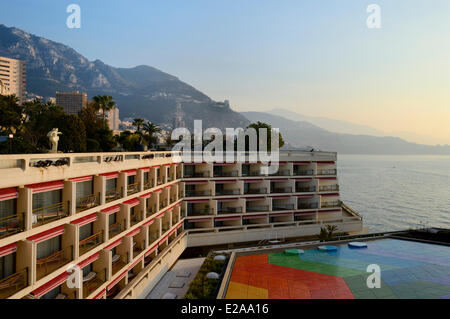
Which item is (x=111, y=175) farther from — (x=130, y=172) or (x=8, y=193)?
(x=8, y=193)

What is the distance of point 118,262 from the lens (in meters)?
21.9

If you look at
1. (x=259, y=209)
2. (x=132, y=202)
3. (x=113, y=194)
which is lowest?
(x=259, y=209)

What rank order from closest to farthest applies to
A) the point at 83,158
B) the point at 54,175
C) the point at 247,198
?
1. the point at 54,175
2. the point at 83,158
3. the point at 247,198

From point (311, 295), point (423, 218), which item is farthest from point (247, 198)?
point (423, 218)

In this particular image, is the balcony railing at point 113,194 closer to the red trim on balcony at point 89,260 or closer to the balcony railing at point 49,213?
the red trim on balcony at point 89,260

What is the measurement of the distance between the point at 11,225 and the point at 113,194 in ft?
28.5

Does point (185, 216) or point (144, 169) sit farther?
point (185, 216)

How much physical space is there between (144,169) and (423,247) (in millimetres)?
27163

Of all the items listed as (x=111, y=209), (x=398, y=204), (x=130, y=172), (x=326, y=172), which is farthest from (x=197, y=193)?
(x=398, y=204)

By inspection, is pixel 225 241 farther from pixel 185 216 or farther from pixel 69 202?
pixel 69 202

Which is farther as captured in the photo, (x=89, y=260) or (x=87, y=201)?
(x=87, y=201)

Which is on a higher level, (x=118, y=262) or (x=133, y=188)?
(x=133, y=188)
